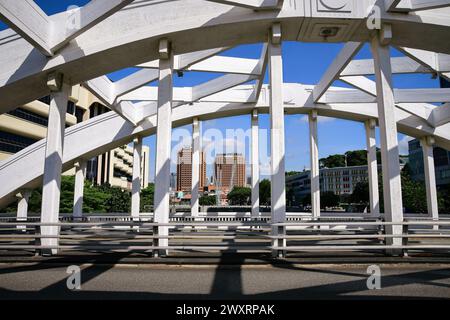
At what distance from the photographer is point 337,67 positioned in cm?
1088

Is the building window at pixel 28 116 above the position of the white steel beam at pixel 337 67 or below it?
above

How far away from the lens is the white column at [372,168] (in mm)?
14378

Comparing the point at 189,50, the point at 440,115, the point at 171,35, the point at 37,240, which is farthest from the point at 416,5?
the point at 37,240

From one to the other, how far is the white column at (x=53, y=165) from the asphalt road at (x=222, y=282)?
1.70 meters

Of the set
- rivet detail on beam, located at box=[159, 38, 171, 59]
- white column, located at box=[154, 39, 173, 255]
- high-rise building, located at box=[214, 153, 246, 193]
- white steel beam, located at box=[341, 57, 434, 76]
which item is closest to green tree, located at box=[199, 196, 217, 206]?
high-rise building, located at box=[214, 153, 246, 193]

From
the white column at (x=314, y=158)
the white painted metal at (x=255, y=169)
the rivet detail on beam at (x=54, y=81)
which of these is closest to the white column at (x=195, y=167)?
the white painted metal at (x=255, y=169)

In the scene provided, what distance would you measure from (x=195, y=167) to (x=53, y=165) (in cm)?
732

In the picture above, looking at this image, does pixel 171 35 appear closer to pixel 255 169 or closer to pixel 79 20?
pixel 79 20

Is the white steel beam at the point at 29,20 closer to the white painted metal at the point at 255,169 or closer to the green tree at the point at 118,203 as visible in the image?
the white painted metal at the point at 255,169

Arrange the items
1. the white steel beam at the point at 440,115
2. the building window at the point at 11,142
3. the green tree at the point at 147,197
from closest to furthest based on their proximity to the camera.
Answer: the white steel beam at the point at 440,115, the building window at the point at 11,142, the green tree at the point at 147,197

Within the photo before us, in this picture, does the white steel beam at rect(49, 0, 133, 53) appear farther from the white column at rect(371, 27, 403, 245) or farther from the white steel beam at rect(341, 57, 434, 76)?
the white steel beam at rect(341, 57, 434, 76)

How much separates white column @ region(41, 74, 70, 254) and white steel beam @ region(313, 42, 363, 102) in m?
9.30

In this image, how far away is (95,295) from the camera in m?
4.18
